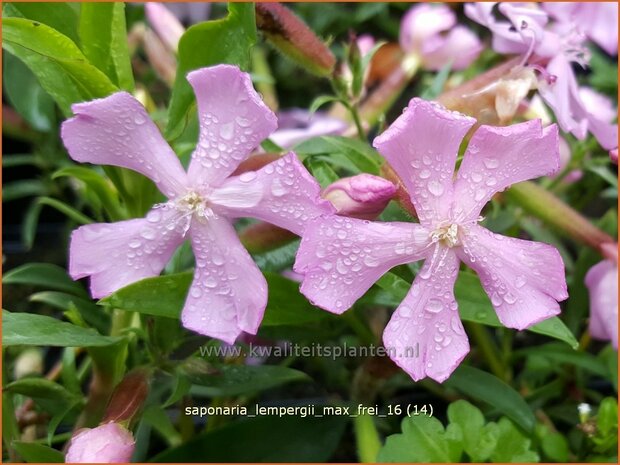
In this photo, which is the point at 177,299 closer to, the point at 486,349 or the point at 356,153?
the point at 356,153

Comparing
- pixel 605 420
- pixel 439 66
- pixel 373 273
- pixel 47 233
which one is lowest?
pixel 47 233

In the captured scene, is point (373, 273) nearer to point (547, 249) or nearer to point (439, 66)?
point (547, 249)

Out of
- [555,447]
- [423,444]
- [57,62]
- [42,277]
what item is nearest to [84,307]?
[42,277]

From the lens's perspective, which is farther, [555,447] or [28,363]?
[28,363]

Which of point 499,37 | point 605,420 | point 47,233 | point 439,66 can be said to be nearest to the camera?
point 605,420

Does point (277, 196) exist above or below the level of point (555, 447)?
above

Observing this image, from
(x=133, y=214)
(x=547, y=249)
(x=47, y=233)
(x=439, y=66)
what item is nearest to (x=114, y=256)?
(x=133, y=214)

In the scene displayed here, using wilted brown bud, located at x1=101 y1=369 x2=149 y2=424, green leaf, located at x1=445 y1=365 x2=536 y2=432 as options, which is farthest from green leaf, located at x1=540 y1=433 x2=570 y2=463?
wilted brown bud, located at x1=101 y1=369 x2=149 y2=424

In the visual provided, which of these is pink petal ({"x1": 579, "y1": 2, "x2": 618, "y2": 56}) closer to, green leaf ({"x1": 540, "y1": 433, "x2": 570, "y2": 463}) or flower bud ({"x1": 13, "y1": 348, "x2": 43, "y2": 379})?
green leaf ({"x1": 540, "y1": 433, "x2": 570, "y2": 463})

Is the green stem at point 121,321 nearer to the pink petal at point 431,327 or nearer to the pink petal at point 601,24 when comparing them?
the pink petal at point 431,327
